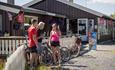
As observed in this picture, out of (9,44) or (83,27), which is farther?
(83,27)

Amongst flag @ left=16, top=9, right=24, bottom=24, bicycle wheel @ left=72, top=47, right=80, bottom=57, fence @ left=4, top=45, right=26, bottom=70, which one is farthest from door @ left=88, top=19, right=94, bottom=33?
fence @ left=4, top=45, right=26, bottom=70

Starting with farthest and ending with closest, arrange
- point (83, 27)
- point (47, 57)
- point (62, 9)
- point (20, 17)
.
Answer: point (62, 9) < point (83, 27) < point (20, 17) < point (47, 57)

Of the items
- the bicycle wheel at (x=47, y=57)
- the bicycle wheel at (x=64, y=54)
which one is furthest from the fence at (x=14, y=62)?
the bicycle wheel at (x=64, y=54)

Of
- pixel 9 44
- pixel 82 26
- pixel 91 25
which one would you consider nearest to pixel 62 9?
pixel 82 26

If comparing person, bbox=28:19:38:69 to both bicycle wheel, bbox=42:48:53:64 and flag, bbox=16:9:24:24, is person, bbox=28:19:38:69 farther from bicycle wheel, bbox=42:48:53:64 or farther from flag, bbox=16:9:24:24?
flag, bbox=16:9:24:24

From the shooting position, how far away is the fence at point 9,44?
49.3ft

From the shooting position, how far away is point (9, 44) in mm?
15109

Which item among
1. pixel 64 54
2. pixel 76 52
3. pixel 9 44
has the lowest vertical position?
pixel 76 52

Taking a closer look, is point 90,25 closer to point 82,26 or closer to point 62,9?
point 82,26

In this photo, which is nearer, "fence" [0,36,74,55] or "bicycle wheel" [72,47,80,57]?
"fence" [0,36,74,55]

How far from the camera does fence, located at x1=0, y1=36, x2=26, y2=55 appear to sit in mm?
15039

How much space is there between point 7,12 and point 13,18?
145 centimetres

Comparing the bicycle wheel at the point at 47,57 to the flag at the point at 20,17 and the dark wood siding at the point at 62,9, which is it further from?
the dark wood siding at the point at 62,9

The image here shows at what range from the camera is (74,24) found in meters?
35.2
